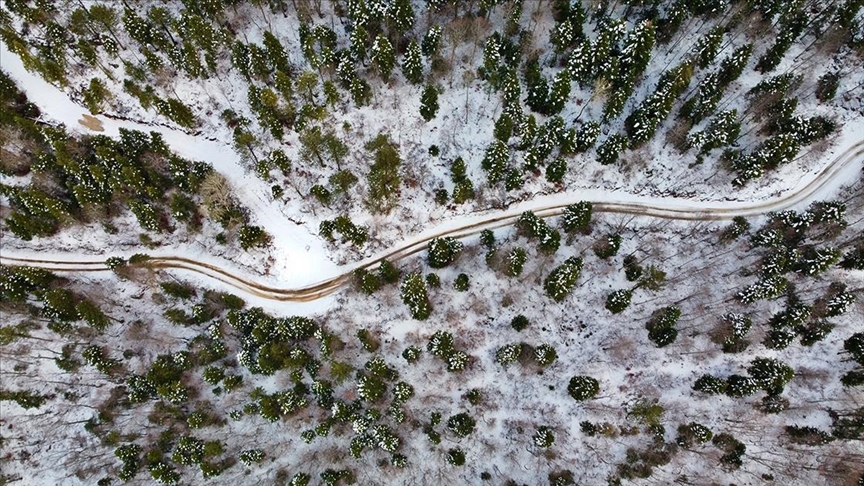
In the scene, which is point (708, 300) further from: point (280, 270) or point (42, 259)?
point (42, 259)

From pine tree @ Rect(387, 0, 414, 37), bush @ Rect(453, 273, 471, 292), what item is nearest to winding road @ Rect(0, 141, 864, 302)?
bush @ Rect(453, 273, 471, 292)

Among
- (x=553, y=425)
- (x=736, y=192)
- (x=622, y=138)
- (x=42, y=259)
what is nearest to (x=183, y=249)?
(x=42, y=259)

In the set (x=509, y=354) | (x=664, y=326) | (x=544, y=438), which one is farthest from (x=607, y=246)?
(x=544, y=438)

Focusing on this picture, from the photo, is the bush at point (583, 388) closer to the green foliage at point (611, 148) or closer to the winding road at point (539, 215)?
the winding road at point (539, 215)

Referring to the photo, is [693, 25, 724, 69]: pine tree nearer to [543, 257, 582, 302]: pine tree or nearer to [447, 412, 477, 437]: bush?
[543, 257, 582, 302]: pine tree

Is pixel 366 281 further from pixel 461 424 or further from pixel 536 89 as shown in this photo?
pixel 536 89

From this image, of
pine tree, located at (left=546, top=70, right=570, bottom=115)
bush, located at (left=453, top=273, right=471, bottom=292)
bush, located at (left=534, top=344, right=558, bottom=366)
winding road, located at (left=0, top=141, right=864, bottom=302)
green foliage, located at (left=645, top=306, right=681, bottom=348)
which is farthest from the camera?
winding road, located at (left=0, top=141, right=864, bottom=302)
